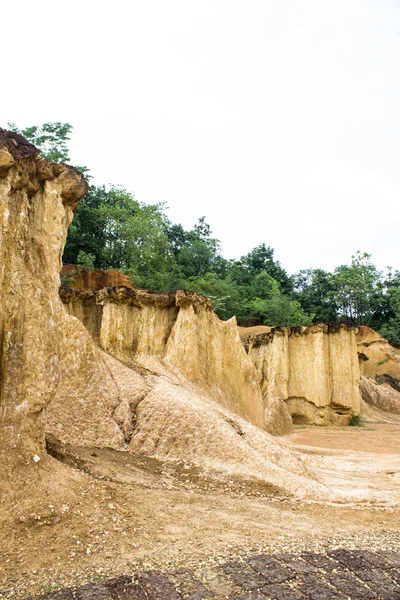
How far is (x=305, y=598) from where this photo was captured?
3029 millimetres

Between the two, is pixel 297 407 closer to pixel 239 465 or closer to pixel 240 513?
→ pixel 239 465

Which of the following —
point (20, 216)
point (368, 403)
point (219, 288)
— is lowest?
point (368, 403)

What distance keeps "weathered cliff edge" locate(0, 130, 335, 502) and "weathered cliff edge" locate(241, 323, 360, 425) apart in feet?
42.7

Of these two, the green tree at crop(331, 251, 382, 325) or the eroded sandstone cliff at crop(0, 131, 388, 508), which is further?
the green tree at crop(331, 251, 382, 325)

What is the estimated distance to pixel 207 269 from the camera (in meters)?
38.6

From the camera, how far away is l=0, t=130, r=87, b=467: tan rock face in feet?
14.6

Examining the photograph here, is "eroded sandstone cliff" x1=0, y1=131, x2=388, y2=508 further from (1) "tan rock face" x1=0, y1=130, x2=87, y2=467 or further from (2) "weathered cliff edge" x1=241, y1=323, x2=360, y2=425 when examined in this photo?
(2) "weathered cliff edge" x1=241, y1=323, x2=360, y2=425

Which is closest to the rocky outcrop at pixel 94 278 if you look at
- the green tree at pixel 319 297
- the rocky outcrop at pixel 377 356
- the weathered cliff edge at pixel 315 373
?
the weathered cliff edge at pixel 315 373

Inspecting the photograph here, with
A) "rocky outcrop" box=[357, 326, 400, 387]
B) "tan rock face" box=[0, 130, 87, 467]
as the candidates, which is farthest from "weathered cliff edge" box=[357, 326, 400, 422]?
"tan rock face" box=[0, 130, 87, 467]

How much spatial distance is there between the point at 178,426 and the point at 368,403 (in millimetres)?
22340

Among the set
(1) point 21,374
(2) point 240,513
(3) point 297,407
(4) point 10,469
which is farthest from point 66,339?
(3) point 297,407

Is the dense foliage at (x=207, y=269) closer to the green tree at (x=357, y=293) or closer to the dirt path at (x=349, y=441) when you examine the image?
the green tree at (x=357, y=293)

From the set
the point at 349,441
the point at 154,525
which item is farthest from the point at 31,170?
the point at 349,441

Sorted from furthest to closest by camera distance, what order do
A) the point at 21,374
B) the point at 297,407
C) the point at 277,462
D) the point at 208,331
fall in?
the point at 297,407 → the point at 208,331 → the point at 277,462 → the point at 21,374
